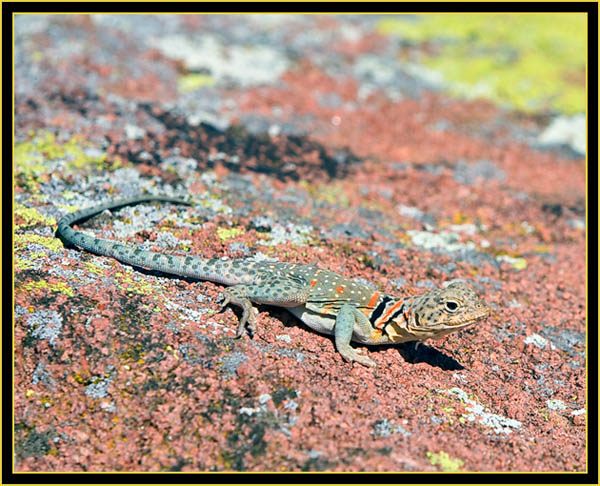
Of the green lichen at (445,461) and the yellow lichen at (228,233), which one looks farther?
the yellow lichen at (228,233)

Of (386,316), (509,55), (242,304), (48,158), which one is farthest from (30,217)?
(509,55)

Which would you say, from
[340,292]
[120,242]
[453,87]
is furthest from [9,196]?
[453,87]

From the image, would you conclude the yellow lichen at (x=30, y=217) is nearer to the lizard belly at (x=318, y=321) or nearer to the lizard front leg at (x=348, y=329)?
the lizard belly at (x=318, y=321)

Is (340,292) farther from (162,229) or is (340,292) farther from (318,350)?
(162,229)

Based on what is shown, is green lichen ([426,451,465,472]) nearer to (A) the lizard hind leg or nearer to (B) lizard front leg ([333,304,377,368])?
(B) lizard front leg ([333,304,377,368])

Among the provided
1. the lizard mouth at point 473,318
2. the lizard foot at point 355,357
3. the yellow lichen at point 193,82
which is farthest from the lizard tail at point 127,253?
the yellow lichen at point 193,82

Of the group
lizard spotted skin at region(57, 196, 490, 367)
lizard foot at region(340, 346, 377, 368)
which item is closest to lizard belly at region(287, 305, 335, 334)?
lizard spotted skin at region(57, 196, 490, 367)

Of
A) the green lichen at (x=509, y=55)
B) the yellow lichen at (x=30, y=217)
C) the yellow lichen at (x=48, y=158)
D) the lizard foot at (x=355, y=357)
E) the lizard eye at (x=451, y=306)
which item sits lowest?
the lizard foot at (x=355, y=357)
